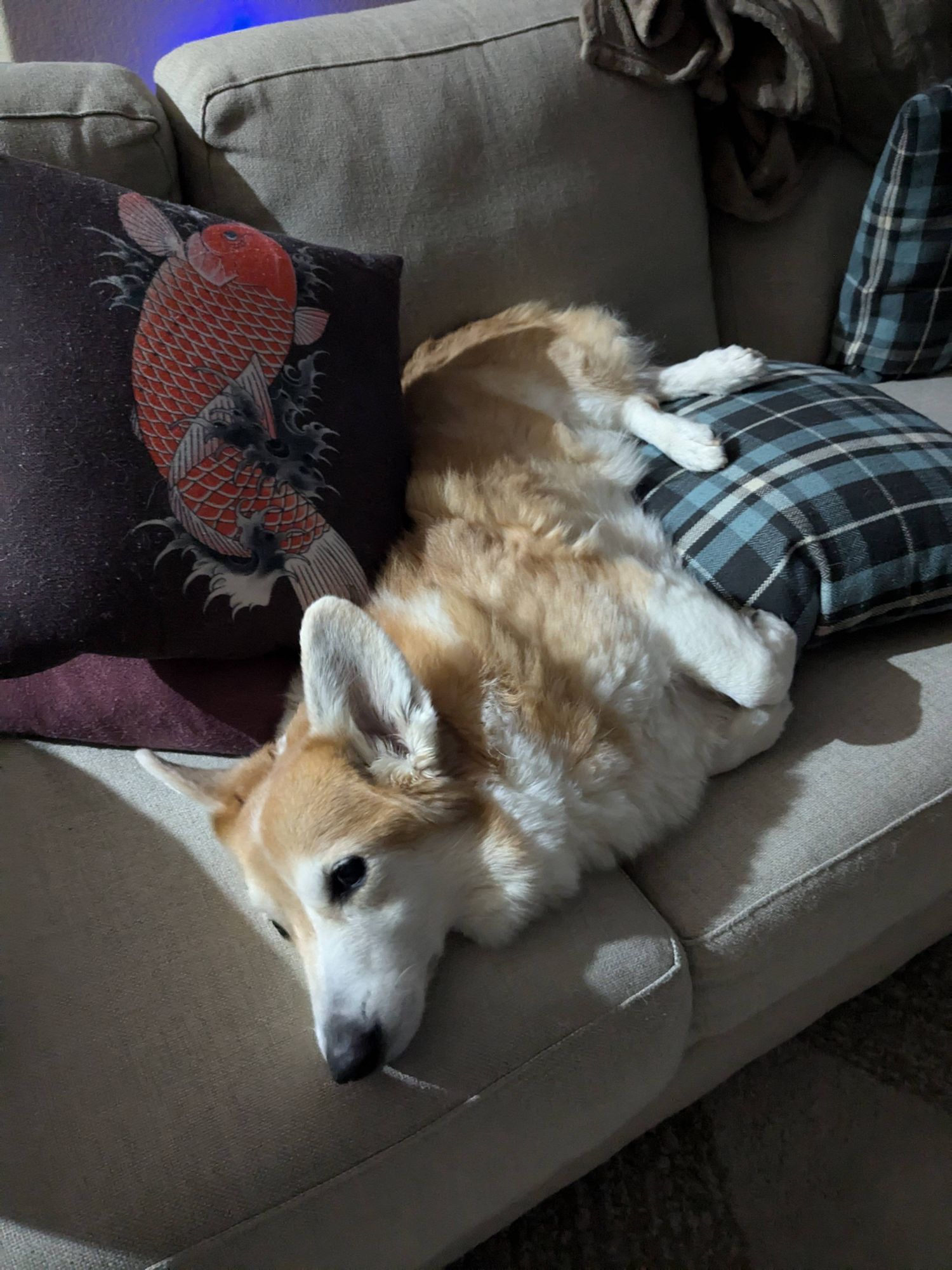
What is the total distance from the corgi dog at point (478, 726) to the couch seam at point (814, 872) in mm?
142

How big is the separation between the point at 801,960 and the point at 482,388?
1119mm

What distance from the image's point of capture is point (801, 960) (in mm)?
1137

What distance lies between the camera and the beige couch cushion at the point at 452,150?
1.47 meters

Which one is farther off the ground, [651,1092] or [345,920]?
[345,920]

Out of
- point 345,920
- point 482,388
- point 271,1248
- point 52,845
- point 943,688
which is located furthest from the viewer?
point 482,388

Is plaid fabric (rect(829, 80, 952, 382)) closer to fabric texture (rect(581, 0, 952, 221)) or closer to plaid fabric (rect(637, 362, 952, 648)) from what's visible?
fabric texture (rect(581, 0, 952, 221))

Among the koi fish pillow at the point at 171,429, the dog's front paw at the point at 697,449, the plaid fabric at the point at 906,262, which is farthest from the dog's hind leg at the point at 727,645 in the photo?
the plaid fabric at the point at 906,262

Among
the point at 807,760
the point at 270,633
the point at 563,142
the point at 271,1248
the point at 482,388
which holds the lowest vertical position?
the point at 271,1248

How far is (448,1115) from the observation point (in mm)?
919

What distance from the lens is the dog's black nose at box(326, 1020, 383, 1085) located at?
0.90 m

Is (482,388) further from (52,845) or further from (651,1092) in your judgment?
(651,1092)

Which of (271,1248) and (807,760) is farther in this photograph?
(807,760)

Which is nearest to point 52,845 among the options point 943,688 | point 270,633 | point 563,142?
point 270,633

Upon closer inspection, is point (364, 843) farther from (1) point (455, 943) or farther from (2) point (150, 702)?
(2) point (150, 702)
